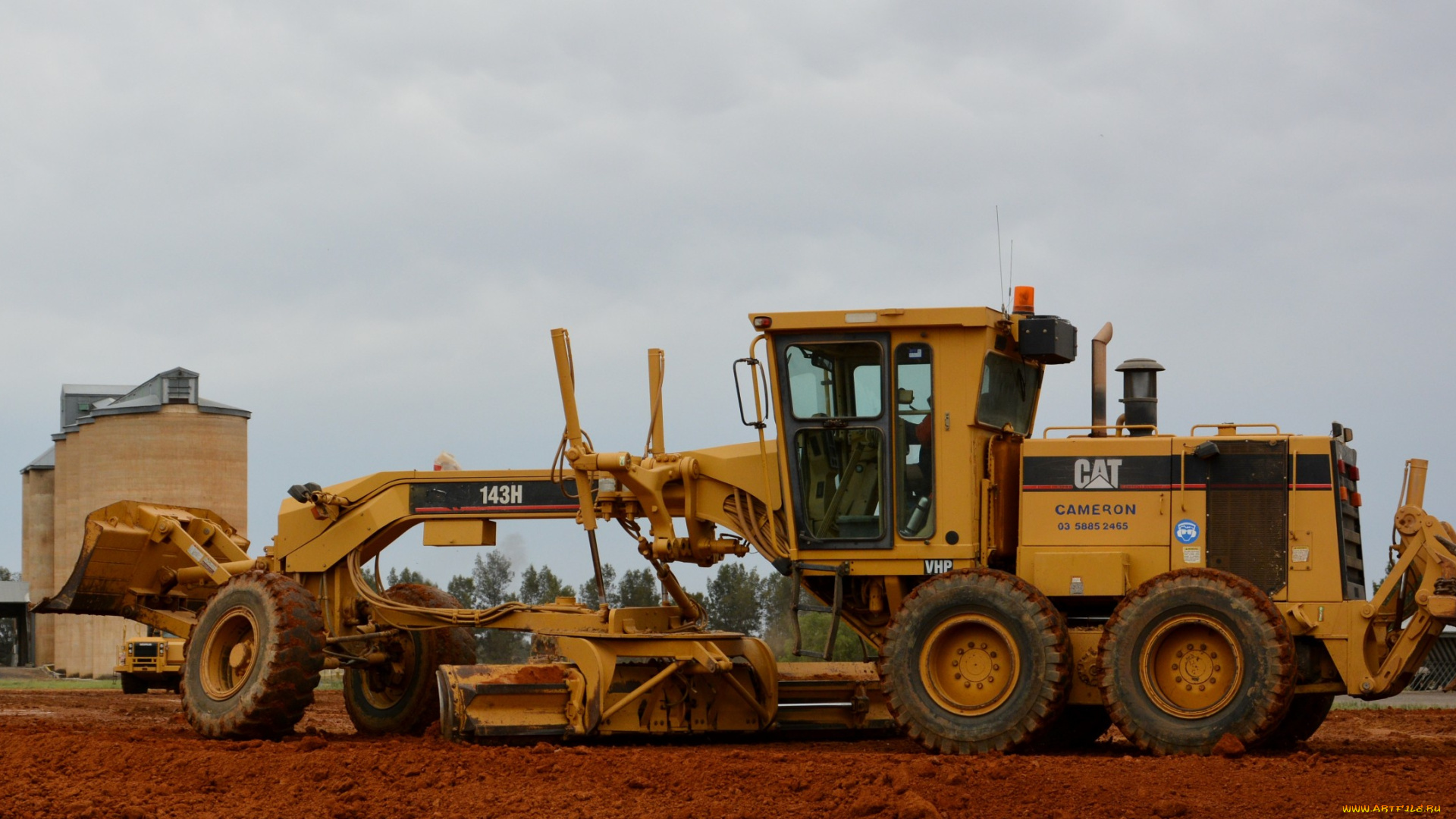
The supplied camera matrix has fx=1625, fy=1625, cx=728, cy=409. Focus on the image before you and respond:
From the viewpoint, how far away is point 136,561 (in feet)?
47.7

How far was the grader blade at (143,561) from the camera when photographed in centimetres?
1438

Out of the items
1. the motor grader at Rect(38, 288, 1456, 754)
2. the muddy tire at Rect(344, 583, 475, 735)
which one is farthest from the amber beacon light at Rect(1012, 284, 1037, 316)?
the muddy tire at Rect(344, 583, 475, 735)

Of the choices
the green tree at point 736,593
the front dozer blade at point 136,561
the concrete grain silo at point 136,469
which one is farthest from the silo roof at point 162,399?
the front dozer blade at point 136,561

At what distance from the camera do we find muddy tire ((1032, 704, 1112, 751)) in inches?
463

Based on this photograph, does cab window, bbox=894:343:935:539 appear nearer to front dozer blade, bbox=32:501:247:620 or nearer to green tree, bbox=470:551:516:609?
front dozer blade, bbox=32:501:247:620

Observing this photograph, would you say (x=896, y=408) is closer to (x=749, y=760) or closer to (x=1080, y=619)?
(x=1080, y=619)

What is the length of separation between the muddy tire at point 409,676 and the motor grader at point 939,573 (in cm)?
44

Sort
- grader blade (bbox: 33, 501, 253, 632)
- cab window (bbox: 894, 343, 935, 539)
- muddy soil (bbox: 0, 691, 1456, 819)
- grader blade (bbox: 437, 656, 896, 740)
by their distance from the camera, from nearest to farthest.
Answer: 1. muddy soil (bbox: 0, 691, 1456, 819)
2. grader blade (bbox: 437, 656, 896, 740)
3. cab window (bbox: 894, 343, 935, 539)
4. grader blade (bbox: 33, 501, 253, 632)

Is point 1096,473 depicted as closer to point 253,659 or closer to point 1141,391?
point 1141,391

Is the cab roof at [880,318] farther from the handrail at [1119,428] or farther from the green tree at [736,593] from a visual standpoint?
the green tree at [736,593]

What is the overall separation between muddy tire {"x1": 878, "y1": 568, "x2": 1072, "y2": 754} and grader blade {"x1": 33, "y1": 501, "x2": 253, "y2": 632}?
6403mm

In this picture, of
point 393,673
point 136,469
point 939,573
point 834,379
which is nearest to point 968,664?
point 939,573

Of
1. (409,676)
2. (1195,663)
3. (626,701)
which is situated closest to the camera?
(1195,663)

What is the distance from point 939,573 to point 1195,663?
6.08ft
